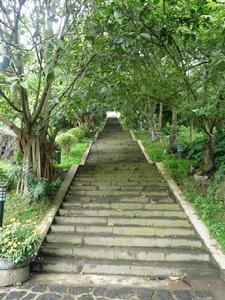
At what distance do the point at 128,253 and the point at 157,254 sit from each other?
Answer: 0.52 m

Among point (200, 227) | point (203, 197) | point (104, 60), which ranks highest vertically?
point (104, 60)

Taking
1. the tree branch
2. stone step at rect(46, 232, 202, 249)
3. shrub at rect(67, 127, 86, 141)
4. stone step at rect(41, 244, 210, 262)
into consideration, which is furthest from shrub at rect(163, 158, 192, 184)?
shrub at rect(67, 127, 86, 141)

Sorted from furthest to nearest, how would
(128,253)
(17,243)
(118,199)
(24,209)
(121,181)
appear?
(121,181)
(118,199)
(24,209)
(128,253)
(17,243)

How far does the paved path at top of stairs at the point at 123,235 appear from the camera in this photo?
18.1 feet

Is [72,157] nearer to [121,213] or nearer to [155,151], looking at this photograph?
[155,151]

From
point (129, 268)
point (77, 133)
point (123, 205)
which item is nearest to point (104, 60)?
point (123, 205)

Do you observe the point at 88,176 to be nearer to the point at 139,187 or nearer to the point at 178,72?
the point at 139,187

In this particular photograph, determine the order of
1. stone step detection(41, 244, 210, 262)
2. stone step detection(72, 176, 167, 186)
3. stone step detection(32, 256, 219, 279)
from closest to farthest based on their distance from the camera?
stone step detection(32, 256, 219, 279) < stone step detection(41, 244, 210, 262) < stone step detection(72, 176, 167, 186)

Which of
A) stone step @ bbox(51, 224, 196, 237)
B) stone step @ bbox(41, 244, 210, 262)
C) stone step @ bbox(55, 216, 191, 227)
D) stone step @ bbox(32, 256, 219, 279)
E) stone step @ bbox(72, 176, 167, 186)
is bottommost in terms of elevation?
stone step @ bbox(32, 256, 219, 279)

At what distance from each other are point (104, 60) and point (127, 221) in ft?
12.7

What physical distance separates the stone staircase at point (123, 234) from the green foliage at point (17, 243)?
617 millimetres

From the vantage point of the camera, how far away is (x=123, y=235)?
649 cm

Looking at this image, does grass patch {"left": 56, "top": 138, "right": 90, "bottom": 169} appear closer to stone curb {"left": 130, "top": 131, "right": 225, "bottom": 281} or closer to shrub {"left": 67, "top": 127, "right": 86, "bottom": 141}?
shrub {"left": 67, "top": 127, "right": 86, "bottom": 141}

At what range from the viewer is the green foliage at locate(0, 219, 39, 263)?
4930 millimetres
